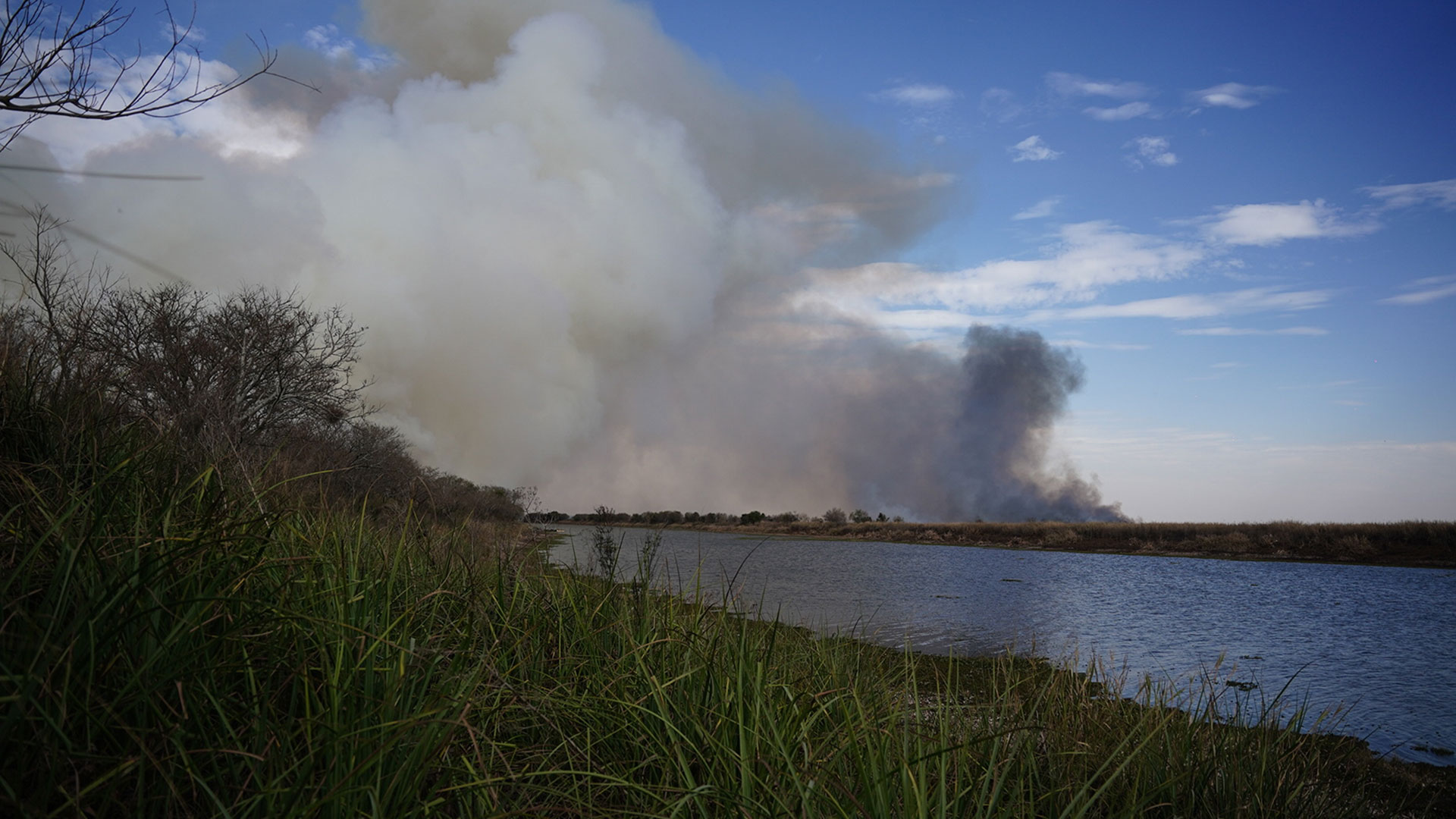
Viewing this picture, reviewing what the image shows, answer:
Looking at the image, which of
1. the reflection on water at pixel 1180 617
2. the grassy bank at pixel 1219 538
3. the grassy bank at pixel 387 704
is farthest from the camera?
the grassy bank at pixel 1219 538

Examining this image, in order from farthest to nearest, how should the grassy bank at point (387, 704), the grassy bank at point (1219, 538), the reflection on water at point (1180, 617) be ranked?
the grassy bank at point (1219, 538) → the reflection on water at point (1180, 617) → the grassy bank at point (387, 704)

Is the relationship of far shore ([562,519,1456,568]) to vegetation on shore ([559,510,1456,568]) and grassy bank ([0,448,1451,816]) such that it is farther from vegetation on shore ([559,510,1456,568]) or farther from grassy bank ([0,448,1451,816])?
grassy bank ([0,448,1451,816])

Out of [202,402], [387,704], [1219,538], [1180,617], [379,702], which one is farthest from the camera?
[1219,538]

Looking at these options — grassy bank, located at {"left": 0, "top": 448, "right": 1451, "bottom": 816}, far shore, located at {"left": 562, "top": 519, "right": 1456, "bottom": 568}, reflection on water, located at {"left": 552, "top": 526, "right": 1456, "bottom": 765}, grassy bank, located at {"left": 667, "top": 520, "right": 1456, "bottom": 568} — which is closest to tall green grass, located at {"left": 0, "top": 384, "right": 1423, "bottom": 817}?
grassy bank, located at {"left": 0, "top": 448, "right": 1451, "bottom": 816}

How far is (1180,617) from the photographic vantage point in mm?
24484

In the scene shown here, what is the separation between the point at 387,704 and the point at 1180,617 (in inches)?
1105

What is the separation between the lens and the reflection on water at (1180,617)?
42.3 feet

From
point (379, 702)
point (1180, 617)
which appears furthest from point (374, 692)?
point (1180, 617)

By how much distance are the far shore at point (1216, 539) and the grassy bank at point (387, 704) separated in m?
28.9

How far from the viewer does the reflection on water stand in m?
12.9

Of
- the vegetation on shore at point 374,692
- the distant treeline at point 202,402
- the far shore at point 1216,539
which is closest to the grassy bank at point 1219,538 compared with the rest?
the far shore at point 1216,539

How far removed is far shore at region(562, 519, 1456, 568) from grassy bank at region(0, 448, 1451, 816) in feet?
94.8

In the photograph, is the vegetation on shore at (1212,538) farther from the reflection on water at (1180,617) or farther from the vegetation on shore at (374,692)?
the vegetation on shore at (374,692)

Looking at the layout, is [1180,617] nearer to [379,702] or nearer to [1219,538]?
[379,702]
